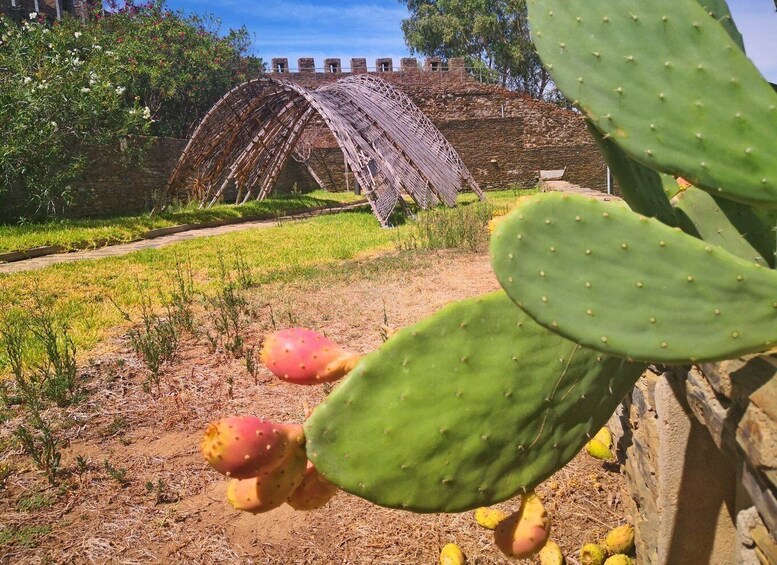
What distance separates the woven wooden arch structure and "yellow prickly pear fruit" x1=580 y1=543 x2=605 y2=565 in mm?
9053

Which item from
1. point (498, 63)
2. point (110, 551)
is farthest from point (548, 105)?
point (110, 551)

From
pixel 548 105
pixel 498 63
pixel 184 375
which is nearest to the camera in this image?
pixel 184 375

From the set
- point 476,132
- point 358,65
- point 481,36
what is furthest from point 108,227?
point 481,36

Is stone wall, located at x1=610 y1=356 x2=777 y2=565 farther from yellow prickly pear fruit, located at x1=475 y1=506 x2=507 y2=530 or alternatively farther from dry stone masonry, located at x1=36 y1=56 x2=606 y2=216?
dry stone masonry, located at x1=36 y1=56 x2=606 y2=216

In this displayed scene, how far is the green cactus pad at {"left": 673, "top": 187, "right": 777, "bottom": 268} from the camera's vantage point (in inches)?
52.3

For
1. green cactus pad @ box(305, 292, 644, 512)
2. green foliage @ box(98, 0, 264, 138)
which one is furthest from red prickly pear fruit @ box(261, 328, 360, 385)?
green foliage @ box(98, 0, 264, 138)

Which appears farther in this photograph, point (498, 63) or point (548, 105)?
point (498, 63)

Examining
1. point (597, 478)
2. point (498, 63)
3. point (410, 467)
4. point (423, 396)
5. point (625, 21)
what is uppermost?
point (498, 63)

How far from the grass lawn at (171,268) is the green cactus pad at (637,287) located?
3881 millimetres

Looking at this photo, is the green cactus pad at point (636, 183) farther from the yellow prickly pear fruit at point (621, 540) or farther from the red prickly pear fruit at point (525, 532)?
the yellow prickly pear fruit at point (621, 540)

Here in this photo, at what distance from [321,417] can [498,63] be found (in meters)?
36.9

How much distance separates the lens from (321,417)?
1.01 metres

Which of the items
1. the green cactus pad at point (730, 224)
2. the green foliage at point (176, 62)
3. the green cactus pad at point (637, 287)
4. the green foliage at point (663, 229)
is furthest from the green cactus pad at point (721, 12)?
the green foliage at point (176, 62)

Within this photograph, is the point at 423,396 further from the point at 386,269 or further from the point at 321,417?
the point at 386,269
